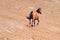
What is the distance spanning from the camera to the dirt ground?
464 inches

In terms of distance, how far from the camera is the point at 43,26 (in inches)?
549

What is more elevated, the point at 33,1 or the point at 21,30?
the point at 33,1

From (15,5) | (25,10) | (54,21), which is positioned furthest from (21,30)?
(15,5)

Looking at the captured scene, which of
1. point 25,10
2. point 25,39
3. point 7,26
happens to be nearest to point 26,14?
point 25,10

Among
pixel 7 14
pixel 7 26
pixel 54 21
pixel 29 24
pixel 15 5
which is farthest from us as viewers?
pixel 15 5

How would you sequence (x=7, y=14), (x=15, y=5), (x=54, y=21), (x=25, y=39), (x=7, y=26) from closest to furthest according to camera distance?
1. (x=25, y=39)
2. (x=7, y=26)
3. (x=54, y=21)
4. (x=7, y=14)
5. (x=15, y=5)

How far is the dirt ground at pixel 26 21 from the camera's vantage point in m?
11.8

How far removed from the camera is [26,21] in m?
14.7

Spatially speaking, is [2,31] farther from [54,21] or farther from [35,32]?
[54,21]

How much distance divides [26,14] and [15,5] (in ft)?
9.06

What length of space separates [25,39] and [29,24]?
266 cm

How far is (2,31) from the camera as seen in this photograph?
12.1 metres

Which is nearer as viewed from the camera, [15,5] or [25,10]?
[25,10]

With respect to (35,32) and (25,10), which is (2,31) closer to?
(35,32)
